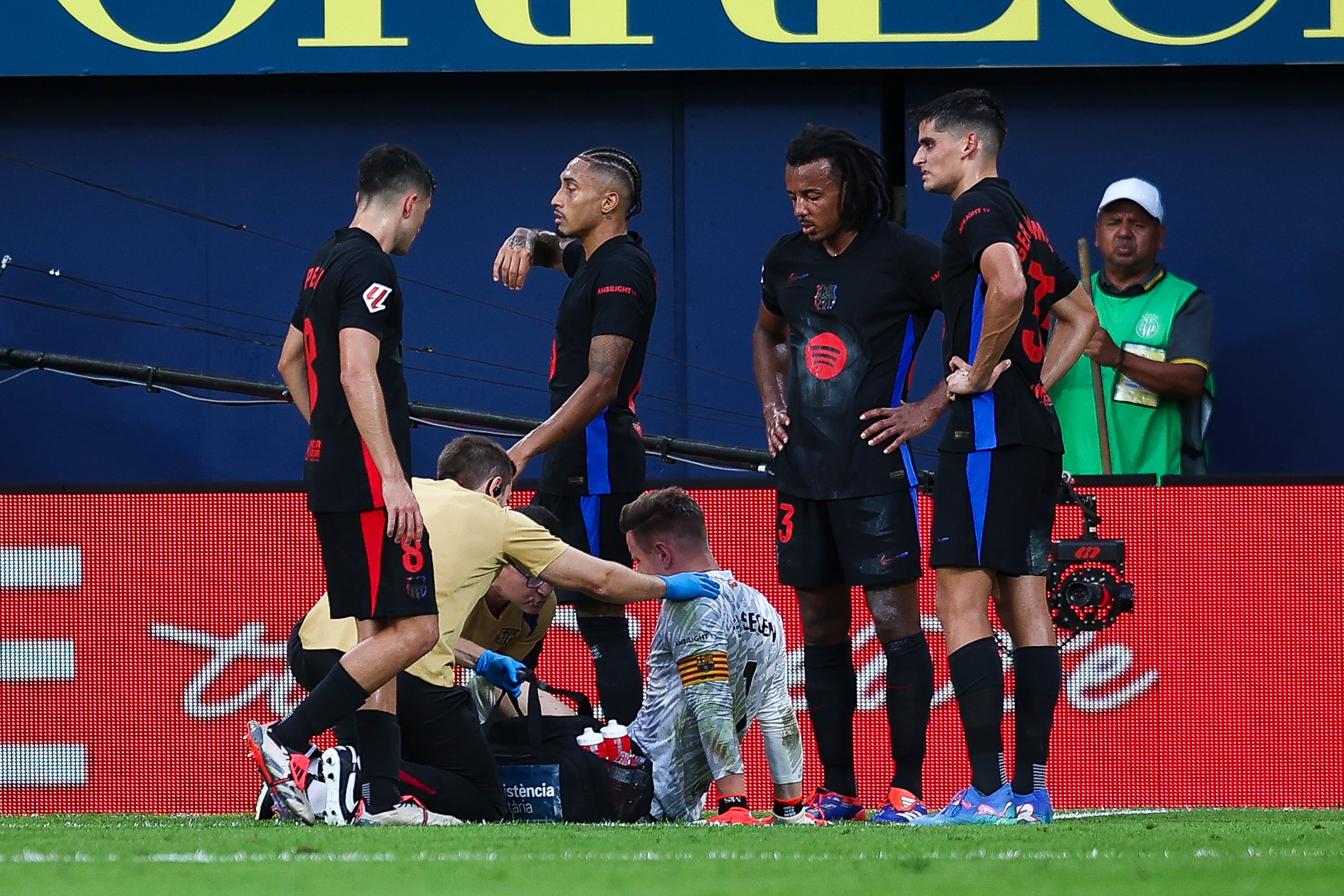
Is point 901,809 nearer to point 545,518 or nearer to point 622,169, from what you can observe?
point 545,518

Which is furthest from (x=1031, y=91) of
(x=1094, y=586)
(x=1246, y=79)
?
(x=1094, y=586)

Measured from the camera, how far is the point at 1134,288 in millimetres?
7512

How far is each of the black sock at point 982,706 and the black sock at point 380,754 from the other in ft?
4.80

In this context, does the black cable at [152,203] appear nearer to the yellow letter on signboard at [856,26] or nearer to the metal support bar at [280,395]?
the metal support bar at [280,395]

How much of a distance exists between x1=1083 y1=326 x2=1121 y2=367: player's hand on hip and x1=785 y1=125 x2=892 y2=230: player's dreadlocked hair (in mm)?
2151

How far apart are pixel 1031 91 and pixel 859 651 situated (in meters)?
3.82

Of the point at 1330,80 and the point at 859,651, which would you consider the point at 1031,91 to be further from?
the point at 859,651

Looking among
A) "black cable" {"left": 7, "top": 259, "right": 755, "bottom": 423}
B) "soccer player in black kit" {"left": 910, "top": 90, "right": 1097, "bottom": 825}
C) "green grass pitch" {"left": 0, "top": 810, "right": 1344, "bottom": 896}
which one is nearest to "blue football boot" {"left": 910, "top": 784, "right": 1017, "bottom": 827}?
"soccer player in black kit" {"left": 910, "top": 90, "right": 1097, "bottom": 825}

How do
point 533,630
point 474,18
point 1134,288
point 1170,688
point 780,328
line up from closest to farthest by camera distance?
point 780,328, point 533,630, point 1170,688, point 1134,288, point 474,18

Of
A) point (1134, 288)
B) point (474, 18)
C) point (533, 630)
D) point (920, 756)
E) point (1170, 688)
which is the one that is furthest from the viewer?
point (474, 18)

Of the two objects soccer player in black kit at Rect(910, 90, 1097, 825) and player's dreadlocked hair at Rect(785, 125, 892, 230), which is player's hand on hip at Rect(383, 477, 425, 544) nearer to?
soccer player in black kit at Rect(910, 90, 1097, 825)

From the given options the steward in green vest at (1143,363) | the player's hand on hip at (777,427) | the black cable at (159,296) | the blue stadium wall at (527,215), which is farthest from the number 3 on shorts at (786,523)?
the black cable at (159,296)

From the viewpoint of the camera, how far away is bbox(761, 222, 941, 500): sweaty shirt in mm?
4809

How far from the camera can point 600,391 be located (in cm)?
534
